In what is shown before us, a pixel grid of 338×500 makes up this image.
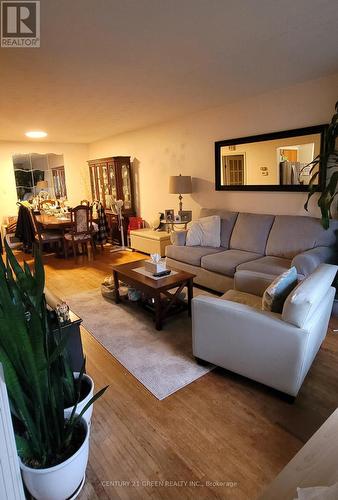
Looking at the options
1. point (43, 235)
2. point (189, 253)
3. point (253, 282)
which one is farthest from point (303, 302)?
point (43, 235)

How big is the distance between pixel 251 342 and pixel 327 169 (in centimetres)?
227

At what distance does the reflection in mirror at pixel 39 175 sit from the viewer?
679 cm

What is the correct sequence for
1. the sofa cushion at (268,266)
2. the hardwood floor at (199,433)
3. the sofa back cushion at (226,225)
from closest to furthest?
the hardwood floor at (199,433), the sofa cushion at (268,266), the sofa back cushion at (226,225)

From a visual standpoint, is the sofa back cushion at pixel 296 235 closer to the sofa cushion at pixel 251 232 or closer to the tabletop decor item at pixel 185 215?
the sofa cushion at pixel 251 232

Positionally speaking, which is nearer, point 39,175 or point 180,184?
point 180,184

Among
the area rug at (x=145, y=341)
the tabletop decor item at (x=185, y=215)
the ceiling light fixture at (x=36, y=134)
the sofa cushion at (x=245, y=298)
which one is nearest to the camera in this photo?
the area rug at (x=145, y=341)

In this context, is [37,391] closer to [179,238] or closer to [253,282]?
[253,282]

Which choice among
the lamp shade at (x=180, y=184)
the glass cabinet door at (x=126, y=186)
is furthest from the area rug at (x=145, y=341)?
the glass cabinet door at (x=126, y=186)

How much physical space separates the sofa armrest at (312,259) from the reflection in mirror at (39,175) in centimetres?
620

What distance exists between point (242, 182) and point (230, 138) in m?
0.65

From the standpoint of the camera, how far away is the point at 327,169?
3.21 metres

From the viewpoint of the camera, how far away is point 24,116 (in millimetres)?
4223
